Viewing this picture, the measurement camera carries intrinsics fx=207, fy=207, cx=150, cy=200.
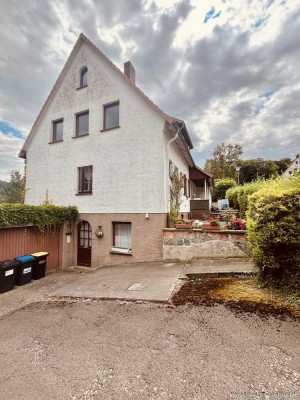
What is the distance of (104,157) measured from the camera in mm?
11102

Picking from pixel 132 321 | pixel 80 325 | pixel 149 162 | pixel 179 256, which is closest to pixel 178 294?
pixel 132 321

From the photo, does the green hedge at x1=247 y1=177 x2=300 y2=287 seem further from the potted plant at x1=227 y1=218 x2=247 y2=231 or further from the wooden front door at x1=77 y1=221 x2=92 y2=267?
the wooden front door at x1=77 y1=221 x2=92 y2=267

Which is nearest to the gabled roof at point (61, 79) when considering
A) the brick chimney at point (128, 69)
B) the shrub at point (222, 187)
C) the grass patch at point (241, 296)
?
the brick chimney at point (128, 69)

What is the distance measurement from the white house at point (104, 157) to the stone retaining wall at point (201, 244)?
0.58 meters

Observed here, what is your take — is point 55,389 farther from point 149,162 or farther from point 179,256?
point 149,162

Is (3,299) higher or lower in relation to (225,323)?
lower

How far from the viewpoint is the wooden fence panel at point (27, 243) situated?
8659 mm

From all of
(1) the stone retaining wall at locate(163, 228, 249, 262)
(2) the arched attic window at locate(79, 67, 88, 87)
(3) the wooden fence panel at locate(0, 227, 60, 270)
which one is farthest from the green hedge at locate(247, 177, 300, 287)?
(2) the arched attic window at locate(79, 67, 88, 87)

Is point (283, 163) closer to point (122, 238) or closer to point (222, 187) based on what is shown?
point (222, 187)

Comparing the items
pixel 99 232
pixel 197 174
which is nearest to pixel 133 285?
pixel 99 232

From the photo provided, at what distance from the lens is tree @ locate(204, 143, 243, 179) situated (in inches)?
1594

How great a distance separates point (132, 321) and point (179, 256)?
16.6 ft

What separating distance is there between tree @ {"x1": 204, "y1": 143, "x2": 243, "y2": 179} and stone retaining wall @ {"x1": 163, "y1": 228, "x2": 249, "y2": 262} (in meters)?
34.4

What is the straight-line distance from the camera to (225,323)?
151 inches
